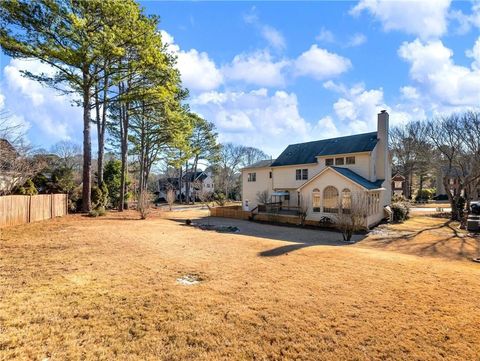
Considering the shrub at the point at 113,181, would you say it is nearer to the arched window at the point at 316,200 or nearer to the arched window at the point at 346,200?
the arched window at the point at 316,200

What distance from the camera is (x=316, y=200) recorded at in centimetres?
2312

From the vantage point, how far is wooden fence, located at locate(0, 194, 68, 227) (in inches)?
493

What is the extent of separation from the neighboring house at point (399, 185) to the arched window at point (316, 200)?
31.9m

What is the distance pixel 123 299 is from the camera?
216 inches

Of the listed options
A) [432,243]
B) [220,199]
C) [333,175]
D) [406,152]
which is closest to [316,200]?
[333,175]

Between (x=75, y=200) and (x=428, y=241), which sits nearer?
(x=428, y=241)

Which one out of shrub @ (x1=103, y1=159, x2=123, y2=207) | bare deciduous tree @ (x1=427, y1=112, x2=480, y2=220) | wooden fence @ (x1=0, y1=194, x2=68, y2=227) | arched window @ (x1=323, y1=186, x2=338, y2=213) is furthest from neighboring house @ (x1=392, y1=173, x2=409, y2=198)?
wooden fence @ (x1=0, y1=194, x2=68, y2=227)

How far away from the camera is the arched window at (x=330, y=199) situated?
71.2 ft

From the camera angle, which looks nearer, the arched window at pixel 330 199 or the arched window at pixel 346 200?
the arched window at pixel 346 200

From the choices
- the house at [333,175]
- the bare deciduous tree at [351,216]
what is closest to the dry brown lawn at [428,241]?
the bare deciduous tree at [351,216]

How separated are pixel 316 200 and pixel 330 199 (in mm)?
1370

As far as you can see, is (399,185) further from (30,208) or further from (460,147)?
(30,208)

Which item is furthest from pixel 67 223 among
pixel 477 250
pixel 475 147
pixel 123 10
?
pixel 475 147

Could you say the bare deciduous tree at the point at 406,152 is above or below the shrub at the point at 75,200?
above
